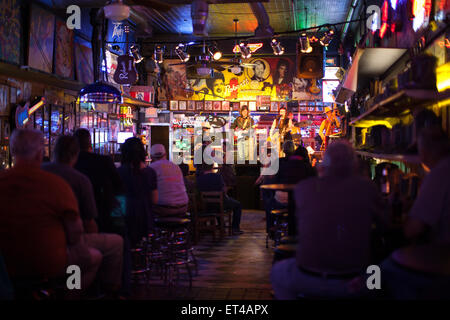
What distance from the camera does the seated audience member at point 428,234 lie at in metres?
2.58

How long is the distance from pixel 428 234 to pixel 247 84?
1266 centimetres

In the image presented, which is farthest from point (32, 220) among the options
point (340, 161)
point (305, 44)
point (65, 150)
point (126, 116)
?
point (126, 116)

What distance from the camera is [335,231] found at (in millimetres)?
→ 3033

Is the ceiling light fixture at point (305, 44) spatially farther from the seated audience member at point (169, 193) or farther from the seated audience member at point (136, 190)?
the seated audience member at point (136, 190)

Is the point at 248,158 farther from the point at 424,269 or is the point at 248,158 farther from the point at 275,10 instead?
the point at 424,269

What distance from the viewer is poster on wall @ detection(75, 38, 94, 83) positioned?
10.2 m

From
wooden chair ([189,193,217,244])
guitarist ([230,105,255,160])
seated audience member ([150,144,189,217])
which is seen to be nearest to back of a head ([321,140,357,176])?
seated audience member ([150,144,189,217])

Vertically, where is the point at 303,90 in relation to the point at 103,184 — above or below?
above

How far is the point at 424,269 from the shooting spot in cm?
254

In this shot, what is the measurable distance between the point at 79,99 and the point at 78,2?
1773mm

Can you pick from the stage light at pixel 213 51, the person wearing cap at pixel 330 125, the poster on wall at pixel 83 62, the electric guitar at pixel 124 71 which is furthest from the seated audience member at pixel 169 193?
the person wearing cap at pixel 330 125

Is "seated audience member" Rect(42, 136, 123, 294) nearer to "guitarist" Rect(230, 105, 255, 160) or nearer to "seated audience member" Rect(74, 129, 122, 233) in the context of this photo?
"seated audience member" Rect(74, 129, 122, 233)

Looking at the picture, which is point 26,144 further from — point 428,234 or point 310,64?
point 310,64
